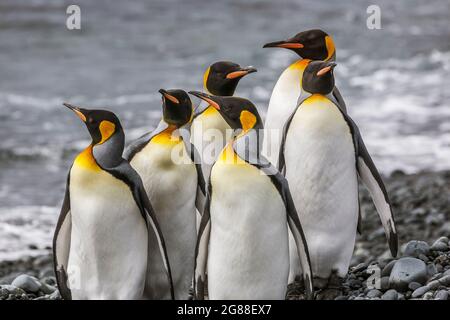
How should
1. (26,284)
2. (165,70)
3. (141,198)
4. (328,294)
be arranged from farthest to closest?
(165,70) → (26,284) → (328,294) → (141,198)

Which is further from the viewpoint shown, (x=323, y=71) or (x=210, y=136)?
(x=210, y=136)

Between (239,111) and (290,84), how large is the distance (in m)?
1.02

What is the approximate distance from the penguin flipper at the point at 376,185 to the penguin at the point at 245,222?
66 centimetres

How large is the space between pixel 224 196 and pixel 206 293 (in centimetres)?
58

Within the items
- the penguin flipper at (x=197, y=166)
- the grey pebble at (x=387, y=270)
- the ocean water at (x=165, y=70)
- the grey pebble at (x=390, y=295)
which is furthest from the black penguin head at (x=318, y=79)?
the ocean water at (x=165, y=70)

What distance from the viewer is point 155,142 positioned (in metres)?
4.80

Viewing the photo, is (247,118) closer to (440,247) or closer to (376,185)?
(376,185)

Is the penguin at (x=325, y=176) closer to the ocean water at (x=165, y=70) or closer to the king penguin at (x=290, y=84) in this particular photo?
the king penguin at (x=290, y=84)

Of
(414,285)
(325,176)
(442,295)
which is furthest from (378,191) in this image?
(442,295)

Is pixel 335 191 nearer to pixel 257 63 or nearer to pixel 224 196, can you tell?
pixel 224 196

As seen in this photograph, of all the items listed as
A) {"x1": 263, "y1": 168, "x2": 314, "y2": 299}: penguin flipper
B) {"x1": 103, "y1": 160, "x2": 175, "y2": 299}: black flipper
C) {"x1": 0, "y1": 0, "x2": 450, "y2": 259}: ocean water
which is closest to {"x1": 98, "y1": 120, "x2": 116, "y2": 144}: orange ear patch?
{"x1": 103, "y1": 160, "x2": 175, "y2": 299}: black flipper

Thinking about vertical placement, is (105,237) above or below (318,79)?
below

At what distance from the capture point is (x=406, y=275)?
4.84 m

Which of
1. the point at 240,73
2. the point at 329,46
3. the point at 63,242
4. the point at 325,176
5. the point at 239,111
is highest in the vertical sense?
the point at 329,46
